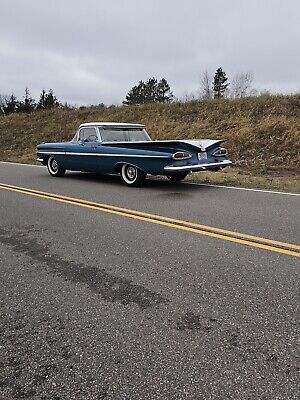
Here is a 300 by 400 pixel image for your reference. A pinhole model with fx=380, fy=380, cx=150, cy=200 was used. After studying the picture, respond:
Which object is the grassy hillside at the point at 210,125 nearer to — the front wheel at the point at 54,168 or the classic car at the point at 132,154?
the classic car at the point at 132,154

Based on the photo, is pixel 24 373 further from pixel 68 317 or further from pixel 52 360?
pixel 68 317

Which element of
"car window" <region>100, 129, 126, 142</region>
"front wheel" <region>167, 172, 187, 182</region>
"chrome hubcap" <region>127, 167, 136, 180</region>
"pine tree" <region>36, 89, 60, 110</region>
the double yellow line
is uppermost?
"pine tree" <region>36, 89, 60, 110</region>

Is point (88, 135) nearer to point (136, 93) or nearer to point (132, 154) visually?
point (132, 154)

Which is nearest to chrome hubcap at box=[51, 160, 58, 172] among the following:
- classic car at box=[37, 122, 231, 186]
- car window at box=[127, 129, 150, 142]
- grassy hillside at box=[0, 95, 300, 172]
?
classic car at box=[37, 122, 231, 186]

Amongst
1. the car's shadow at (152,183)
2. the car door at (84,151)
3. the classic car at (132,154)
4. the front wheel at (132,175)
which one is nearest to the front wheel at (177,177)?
the classic car at (132,154)

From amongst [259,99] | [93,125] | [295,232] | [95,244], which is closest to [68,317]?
[95,244]

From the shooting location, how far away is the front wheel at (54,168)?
38.7ft

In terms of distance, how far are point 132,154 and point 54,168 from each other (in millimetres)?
3744

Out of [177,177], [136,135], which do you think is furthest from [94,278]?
[136,135]

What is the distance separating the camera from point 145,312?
3.12 m

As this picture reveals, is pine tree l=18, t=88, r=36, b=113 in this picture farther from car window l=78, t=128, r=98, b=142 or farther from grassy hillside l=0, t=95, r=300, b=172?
car window l=78, t=128, r=98, b=142

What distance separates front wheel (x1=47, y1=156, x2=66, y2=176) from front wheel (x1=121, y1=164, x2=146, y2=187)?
112 inches

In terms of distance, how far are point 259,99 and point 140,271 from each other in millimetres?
18955

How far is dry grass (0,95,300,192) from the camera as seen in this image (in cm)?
1448
